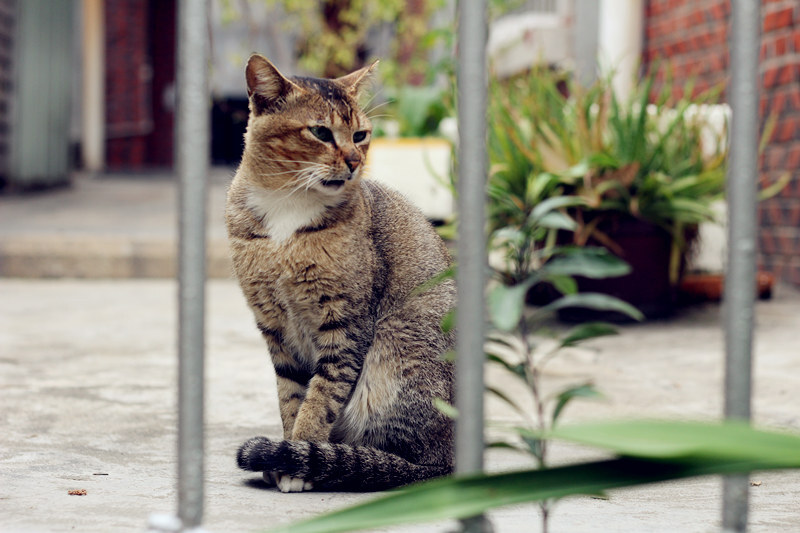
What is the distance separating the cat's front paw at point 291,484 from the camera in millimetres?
1688

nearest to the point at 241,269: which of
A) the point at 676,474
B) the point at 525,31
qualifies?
the point at 676,474

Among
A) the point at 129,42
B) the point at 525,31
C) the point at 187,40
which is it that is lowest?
the point at 187,40

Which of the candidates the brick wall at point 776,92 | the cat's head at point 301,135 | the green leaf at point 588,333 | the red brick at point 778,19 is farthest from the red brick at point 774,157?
the green leaf at point 588,333

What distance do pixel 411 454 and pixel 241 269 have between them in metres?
0.52

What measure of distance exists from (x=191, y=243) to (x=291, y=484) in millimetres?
851

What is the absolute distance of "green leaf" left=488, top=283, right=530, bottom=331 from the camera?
0.88 meters

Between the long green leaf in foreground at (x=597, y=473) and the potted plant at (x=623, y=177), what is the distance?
2655 millimetres

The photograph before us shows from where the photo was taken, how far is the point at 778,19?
13.9 ft

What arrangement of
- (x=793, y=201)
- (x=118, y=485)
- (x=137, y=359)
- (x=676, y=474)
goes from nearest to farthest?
(x=676, y=474) → (x=118, y=485) → (x=137, y=359) → (x=793, y=201)

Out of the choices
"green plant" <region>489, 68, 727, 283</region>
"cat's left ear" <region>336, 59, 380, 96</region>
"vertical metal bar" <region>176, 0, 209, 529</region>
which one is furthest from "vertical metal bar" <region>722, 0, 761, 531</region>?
"green plant" <region>489, 68, 727, 283</region>

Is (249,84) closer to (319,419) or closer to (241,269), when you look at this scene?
(241,269)

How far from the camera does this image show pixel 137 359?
3.06 meters

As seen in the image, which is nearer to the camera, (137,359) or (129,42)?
(137,359)

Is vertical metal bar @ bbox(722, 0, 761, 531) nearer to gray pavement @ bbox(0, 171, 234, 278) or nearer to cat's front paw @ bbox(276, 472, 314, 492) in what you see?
cat's front paw @ bbox(276, 472, 314, 492)
